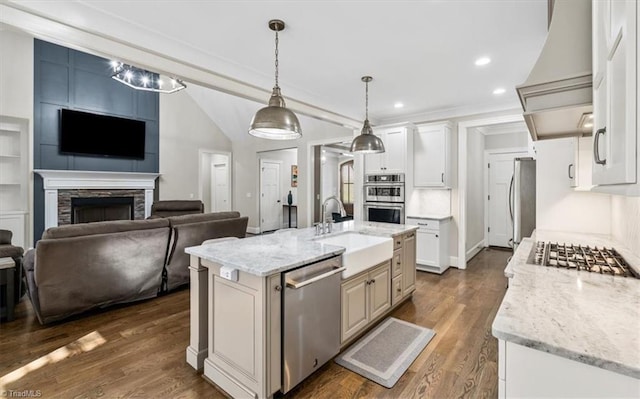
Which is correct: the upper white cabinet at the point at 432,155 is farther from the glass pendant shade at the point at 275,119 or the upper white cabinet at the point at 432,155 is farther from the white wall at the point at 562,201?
the glass pendant shade at the point at 275,119

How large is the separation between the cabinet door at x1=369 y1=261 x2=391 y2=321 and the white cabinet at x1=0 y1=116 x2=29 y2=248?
6279 millimetres

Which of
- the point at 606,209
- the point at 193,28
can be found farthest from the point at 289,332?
the point at 606,209

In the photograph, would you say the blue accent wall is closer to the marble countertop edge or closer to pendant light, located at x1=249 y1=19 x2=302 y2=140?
pendant light, located at x1=249 y1=19 x2=302 y2=140

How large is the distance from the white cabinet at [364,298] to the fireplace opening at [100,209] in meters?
6.20

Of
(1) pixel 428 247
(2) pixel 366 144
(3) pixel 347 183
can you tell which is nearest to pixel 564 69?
(2) pixel 366 144

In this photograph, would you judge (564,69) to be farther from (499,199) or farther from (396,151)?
(499,199)

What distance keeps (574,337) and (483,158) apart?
6618mm

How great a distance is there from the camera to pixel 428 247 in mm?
4738

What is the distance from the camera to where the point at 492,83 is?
3.86 m

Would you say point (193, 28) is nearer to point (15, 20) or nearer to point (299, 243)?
point (15, 20)

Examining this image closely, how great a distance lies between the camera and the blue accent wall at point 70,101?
555 centimetres

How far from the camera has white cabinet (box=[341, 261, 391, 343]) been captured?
237 centimetres

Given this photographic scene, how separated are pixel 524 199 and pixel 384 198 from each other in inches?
81.8

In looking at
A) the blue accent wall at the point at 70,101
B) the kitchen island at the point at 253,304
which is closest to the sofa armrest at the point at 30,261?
the kitchen island at the point at 253,304
